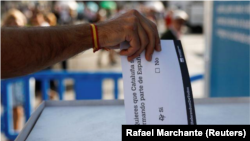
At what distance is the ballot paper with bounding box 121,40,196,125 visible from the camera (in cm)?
105

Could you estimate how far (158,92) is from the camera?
108cm

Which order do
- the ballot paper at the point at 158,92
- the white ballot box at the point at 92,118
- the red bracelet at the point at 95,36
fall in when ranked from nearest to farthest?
the ballot paper at the point at 158,92
the red bracelet at the point at 95,36
the white ballot box at the point at 92,118

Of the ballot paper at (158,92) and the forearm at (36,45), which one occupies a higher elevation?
the forearm at (36,45)

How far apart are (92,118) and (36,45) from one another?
46cm

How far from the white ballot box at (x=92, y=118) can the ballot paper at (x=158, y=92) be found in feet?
0.88

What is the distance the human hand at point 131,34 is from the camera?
1.14m

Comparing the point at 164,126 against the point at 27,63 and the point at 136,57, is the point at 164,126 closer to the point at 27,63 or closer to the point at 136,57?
the point at 136,57

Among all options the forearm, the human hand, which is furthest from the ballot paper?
the forearm

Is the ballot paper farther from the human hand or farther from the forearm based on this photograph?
the forearm

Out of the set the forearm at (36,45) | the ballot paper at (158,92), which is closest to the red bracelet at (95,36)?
the forearm at (36,45)

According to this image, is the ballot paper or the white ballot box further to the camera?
the white ballot box

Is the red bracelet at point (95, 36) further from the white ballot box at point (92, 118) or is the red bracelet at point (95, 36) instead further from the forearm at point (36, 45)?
the white ballot box at point (92, 118)

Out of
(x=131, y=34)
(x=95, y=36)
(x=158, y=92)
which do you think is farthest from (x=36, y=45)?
(x=158, y=92)

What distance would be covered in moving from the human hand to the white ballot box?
1.10ft
